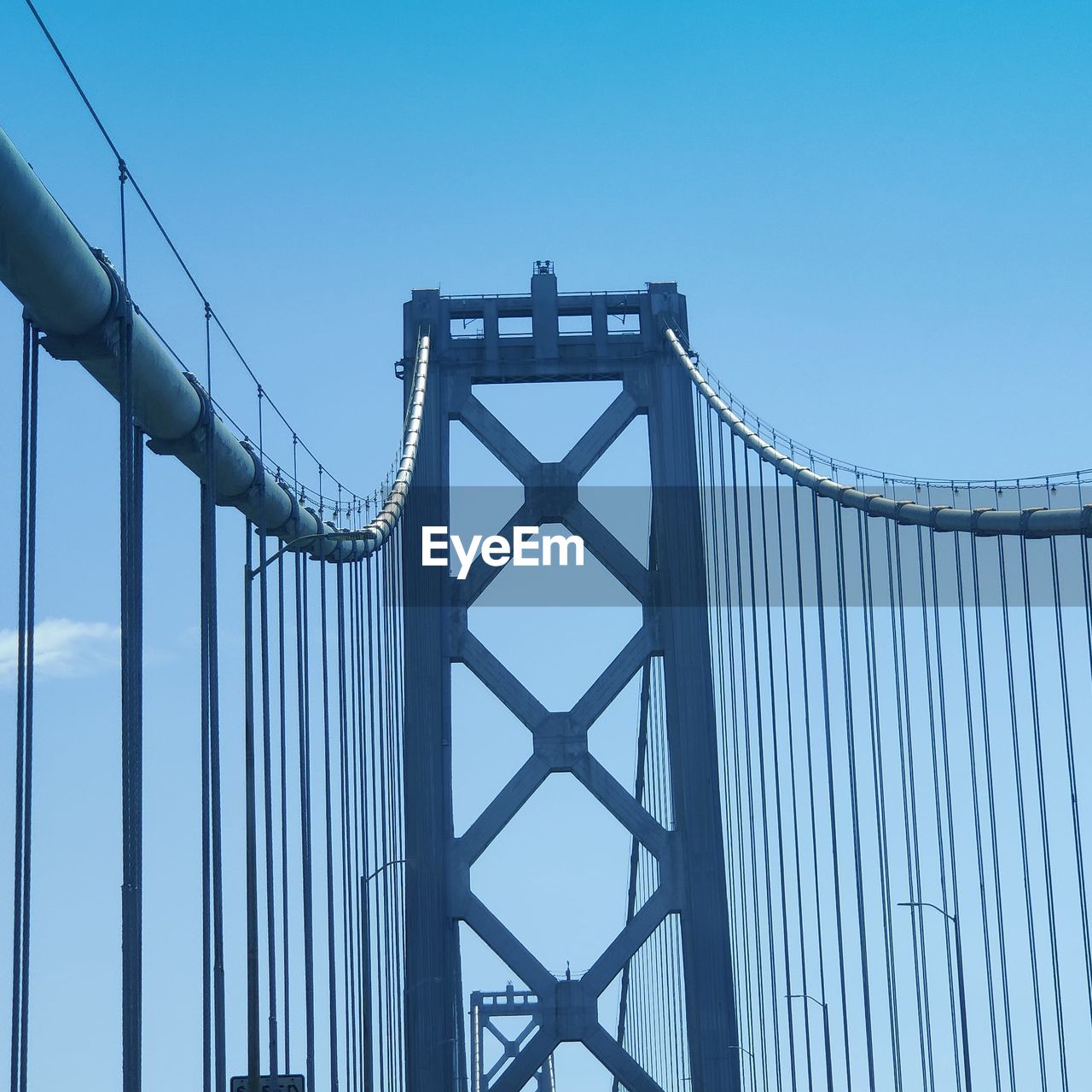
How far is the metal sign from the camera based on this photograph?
1412 centimetres

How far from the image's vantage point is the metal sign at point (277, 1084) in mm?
14117

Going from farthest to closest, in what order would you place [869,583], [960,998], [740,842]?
[740,842] < [869,583] < [960,998]

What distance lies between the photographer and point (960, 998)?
19.6 meters

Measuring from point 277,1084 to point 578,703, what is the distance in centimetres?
1334

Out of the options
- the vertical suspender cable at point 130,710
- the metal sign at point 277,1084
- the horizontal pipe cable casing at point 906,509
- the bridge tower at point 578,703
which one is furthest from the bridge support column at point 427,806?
the vertical suspender cable at point 130,710

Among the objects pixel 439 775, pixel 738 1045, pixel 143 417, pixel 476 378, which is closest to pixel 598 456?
pixel 476 378

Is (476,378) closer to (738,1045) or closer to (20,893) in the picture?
(738,1045)

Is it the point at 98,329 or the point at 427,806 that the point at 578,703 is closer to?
the point at 427,806

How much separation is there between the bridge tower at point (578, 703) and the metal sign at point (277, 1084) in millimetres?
10500

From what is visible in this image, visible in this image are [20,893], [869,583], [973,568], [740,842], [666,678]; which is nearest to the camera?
[20,893]

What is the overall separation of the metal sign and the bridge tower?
10.5m

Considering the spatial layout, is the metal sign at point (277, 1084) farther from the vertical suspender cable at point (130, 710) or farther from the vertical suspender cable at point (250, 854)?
the vertical suspender cable at point (130, 710)

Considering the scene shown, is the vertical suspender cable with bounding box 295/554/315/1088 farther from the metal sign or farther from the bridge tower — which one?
the bridge tower

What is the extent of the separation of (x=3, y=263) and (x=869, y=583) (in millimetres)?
13166
